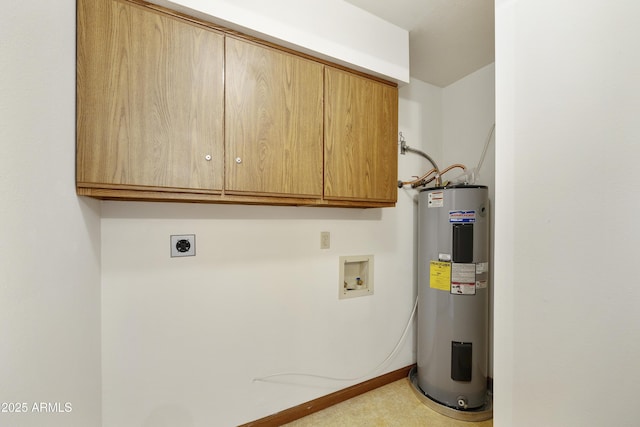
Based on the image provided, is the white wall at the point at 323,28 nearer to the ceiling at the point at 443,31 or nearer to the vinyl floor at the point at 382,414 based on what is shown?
the ceiling at the point at 443,31

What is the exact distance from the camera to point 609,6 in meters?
0.77

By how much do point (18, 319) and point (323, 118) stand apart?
1370mm

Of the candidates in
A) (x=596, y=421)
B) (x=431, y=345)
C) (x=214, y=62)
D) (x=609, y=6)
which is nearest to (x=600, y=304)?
(x=596, y=421)

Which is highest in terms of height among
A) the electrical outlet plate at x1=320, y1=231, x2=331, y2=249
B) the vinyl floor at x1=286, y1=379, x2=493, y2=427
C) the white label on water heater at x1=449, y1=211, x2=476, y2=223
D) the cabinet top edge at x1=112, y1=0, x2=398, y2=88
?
the cabinet top edge at x1=112, y1=0, x2=398, y2=88

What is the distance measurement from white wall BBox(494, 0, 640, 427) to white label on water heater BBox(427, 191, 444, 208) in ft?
2.49

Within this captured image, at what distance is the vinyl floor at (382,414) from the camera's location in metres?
1.61

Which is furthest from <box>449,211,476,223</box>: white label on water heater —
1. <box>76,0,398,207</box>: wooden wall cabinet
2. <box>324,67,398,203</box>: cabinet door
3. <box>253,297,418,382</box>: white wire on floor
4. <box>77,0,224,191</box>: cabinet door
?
<box>77,0,224,191</box>: cabinet door

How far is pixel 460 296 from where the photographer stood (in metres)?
1.72

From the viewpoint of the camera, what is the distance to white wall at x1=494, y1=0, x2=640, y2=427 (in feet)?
2.46

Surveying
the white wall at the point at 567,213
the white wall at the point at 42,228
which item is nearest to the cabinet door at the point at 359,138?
the white wall at the point at 567,213

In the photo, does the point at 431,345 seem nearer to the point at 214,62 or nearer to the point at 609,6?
the point at 609,6

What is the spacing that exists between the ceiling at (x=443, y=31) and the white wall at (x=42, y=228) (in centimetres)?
145

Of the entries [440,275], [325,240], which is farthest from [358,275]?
[440,275]

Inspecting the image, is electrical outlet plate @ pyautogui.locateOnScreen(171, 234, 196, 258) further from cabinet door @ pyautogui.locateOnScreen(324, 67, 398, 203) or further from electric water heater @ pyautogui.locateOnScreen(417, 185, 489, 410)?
electric water heater @ pyautogui.locateOnScreen(417, 185, 489, 410)
